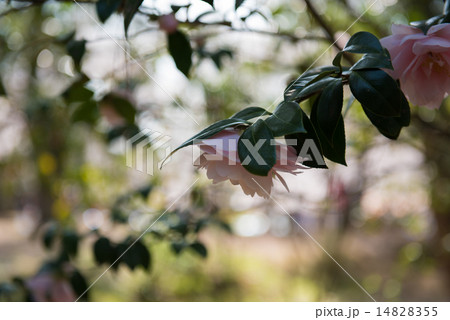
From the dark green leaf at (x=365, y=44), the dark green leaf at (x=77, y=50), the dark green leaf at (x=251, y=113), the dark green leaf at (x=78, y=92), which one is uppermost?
the dark green leaf at (x=365, y=44)

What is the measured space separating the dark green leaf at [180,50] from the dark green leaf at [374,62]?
35 centimetres

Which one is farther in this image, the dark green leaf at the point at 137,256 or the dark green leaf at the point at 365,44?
the dark green leaf at the point at 137,256

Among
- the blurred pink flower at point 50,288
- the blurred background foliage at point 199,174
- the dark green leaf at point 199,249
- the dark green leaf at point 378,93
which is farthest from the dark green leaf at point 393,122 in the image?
the blurred pink flower at point 50,288

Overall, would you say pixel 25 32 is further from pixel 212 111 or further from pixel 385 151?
pixel 385 151

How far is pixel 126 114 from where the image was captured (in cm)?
87

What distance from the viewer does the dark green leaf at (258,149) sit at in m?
0.32

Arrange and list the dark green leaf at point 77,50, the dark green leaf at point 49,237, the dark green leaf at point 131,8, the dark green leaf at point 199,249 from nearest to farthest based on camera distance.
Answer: the dark green leaf at point 131,8
the dark green leaf at point 77,50
the dark green leaf at point 199,249
the dark green leaf at point 49,237

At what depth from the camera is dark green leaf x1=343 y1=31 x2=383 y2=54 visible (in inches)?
14.6

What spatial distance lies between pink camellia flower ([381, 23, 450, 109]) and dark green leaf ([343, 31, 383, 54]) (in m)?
0.04

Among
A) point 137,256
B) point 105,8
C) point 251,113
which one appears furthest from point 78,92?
point 251,113

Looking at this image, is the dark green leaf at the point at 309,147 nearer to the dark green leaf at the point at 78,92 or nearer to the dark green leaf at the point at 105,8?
the dark green leaf at the point at 105,8

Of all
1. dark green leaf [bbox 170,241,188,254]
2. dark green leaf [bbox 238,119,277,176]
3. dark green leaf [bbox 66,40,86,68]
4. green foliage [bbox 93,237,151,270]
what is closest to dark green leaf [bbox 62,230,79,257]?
green foliage [bbox 93,237,151,270]

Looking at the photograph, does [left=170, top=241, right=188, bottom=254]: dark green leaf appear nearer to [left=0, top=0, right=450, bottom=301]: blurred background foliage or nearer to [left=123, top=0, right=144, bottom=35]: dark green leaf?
[left=0, top=0, right=450, bottom=301]: blurred background foliage
